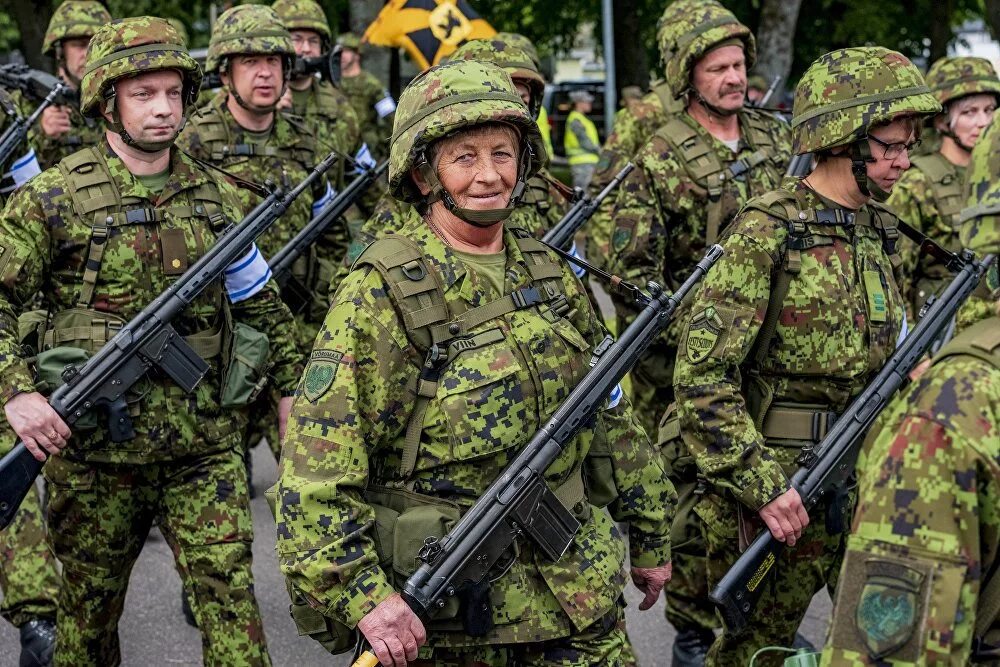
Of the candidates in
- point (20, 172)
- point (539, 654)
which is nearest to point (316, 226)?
point (20, 172)

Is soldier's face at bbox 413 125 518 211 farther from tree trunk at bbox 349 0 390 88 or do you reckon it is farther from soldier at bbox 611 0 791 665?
tree trunk at bbox 349 0 390 88

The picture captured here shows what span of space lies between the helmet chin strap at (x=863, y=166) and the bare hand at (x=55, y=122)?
16.8ft

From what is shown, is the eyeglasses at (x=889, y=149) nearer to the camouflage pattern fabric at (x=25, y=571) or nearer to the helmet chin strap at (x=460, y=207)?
the helmet chin strap at (x=460, y=207)

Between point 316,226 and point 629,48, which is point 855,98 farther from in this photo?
point 629,48

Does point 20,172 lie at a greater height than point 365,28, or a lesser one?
lesser

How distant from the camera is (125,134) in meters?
4.59

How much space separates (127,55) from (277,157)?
212cm

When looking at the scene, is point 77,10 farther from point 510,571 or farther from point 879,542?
point 879,542

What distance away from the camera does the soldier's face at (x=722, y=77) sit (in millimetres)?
6070

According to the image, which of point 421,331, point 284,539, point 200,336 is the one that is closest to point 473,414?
point 421,331

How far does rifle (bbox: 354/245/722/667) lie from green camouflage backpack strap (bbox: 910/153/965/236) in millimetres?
3544

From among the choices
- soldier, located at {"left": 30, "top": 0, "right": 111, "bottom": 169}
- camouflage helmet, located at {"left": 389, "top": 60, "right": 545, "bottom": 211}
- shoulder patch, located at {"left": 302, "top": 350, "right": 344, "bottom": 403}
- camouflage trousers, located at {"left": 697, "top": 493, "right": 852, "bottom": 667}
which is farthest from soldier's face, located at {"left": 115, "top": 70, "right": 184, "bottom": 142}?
soldier, located at {"left": 30, "top": 0, "right": 111, "bottom": 169}

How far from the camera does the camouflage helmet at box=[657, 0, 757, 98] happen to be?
6.24 m

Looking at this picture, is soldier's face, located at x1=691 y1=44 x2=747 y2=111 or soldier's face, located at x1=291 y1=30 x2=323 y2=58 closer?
soldier's face, located at x1=691 y1=44 x2=747 y2=111
